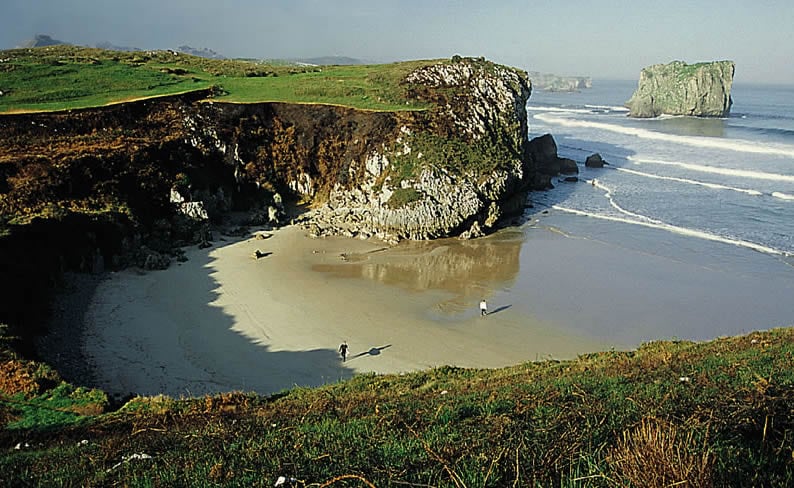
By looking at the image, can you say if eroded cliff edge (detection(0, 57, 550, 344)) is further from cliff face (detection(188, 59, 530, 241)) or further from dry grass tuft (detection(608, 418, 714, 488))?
dry grass tuft (detection(608, 418, 714, 488))

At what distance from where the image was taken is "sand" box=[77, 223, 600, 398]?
1984 centimetres

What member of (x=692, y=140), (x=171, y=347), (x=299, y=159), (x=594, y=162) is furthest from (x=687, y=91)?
(x=171, y=347)

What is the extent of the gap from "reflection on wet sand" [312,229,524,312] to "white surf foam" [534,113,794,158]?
45.1 meters

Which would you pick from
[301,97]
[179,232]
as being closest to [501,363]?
[179,232]

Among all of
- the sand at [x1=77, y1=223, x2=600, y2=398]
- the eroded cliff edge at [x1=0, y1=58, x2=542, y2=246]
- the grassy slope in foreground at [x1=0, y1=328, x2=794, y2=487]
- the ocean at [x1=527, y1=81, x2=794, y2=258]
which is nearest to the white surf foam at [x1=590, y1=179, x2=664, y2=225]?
the ocean at [x1=527, y1=81, x2=794, y2=258]

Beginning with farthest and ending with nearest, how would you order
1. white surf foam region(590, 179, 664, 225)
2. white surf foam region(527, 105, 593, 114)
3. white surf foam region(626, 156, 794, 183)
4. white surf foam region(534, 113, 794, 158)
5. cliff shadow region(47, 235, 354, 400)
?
white surf foam region(527, 105, 593, 114), white surf foam region(534, 113, 794, 158), white surf foam region(626, 156, 794, 183), white surf foam region(590, 179, 664, 225), cliff shadow region(47, 235, 354, 400)

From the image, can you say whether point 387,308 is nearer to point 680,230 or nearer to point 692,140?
point 680,230

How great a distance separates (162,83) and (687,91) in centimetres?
9815

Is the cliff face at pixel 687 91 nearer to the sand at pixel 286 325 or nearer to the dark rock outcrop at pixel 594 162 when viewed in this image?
the dark rock outcrop at pixel 594 162

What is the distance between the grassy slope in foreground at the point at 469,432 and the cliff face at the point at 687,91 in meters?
106

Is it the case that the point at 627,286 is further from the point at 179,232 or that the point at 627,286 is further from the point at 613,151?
the point at 613,151

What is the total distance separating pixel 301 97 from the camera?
43750 millimetres

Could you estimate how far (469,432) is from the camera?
26.8 ft

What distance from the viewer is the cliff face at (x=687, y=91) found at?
103625 millimetres
